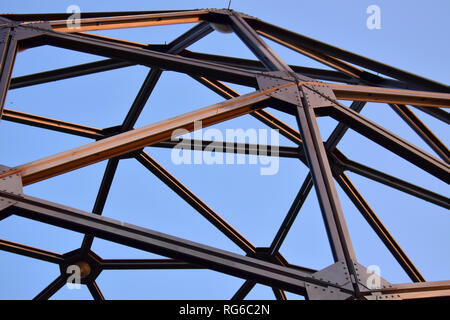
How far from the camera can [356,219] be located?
63.1 feet

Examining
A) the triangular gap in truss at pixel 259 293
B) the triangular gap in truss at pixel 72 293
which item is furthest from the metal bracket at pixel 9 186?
the triangular gap in truss at pixel 72 293

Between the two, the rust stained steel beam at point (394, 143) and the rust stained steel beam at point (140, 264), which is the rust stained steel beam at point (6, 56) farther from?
the rust stained steel beam at point (140, 264)

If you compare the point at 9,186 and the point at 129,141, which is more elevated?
the point at 129,141

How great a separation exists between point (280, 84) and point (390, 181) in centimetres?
673

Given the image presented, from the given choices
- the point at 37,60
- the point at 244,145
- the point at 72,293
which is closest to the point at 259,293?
the point at 244,145

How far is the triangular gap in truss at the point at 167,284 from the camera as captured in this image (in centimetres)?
1962

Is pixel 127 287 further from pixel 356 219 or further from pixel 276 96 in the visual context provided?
pixel 276 96

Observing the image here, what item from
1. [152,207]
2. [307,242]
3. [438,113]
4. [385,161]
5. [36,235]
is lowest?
[438,113]

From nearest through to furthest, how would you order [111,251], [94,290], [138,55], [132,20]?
[138,55] → [132,20] → [94,290] → [111,251]

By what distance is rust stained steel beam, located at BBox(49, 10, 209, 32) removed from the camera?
11.2 metres

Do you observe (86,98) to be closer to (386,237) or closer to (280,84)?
(386,237)

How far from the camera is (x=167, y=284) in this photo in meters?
21.3

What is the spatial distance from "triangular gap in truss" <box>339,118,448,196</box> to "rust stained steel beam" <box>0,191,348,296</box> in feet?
41.5

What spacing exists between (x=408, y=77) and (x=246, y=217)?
8.98 metres
